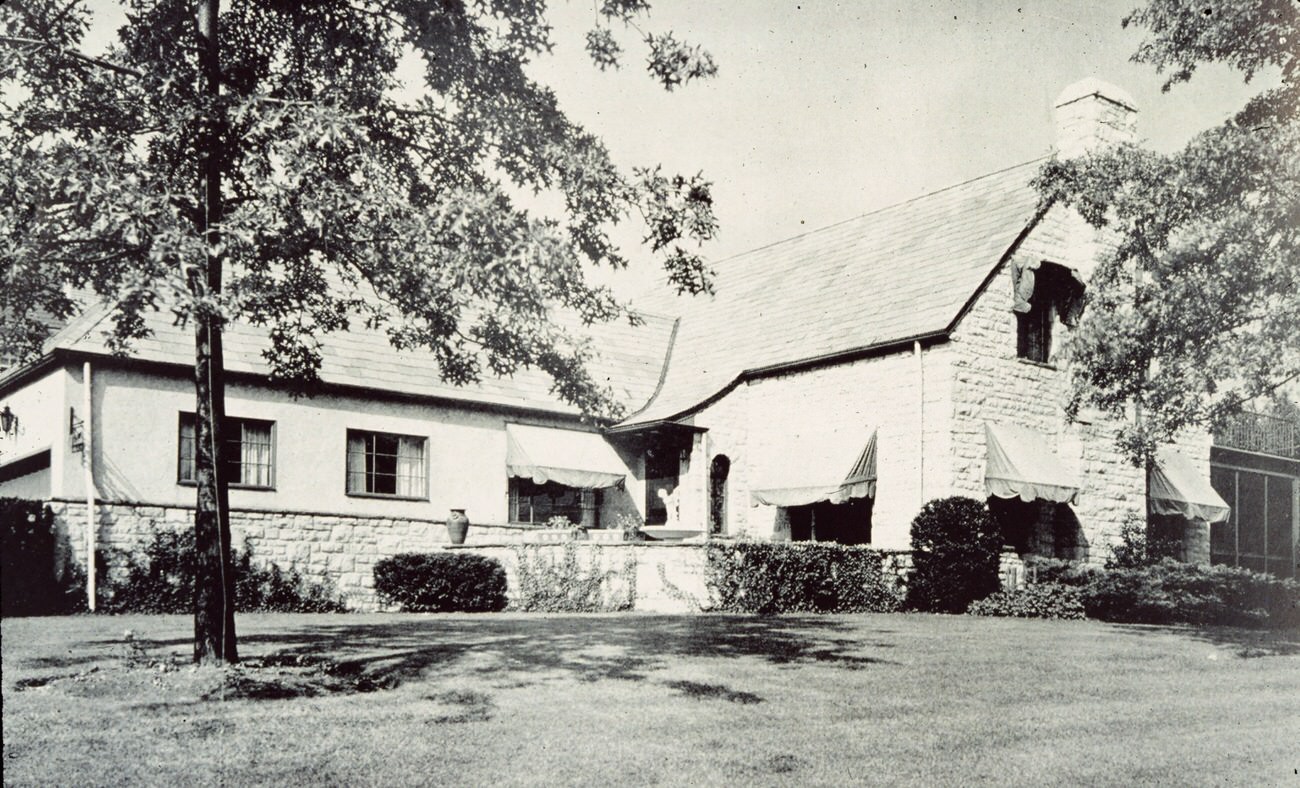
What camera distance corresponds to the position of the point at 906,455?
1969cm

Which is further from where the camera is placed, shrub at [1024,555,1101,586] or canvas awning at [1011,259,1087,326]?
canvas awning at [1011,259,1087,326]

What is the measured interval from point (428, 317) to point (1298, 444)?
28.3 metres

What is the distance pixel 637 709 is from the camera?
8508 mm

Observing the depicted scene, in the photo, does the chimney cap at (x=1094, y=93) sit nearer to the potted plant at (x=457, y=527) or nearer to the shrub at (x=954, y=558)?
the shrub at (x=954, y=558)

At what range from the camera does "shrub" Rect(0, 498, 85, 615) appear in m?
15.2

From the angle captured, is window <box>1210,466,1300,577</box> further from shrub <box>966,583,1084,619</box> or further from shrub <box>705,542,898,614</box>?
shrub <box>705,542,898,614</box>

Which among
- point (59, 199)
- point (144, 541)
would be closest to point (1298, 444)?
point (144, 541)

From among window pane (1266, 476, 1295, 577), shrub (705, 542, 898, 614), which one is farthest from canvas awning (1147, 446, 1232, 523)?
window pane (1266, 476, 1295, 577)

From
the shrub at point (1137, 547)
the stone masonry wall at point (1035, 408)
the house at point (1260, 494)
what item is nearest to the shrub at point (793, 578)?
the stone masonry wall at point (1035, 408)

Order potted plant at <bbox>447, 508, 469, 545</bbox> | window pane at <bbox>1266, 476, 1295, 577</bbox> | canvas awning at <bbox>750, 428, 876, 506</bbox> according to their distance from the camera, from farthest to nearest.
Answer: window pane at <bbox>1266, 476, 1295, 577</bbox> → canvas awning at <bbox>750, 428, 876, 506</bbox> → potted plant at <bbox>447, 508, 469, 545</bbox>

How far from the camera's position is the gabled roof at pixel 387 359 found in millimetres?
18562

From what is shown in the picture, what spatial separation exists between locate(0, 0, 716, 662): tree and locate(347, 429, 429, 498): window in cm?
987

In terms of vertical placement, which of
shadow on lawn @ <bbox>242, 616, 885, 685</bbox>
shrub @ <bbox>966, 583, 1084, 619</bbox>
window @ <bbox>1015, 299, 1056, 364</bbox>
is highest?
window @ <bbox>1015, 299, 1056, 364</bbox>

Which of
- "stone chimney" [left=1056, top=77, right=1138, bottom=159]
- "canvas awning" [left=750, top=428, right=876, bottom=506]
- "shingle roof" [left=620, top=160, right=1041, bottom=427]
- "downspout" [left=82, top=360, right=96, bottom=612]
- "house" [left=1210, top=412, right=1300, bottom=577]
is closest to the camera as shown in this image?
"downspout" [left=82, top=360, right=96, bottom=612]
